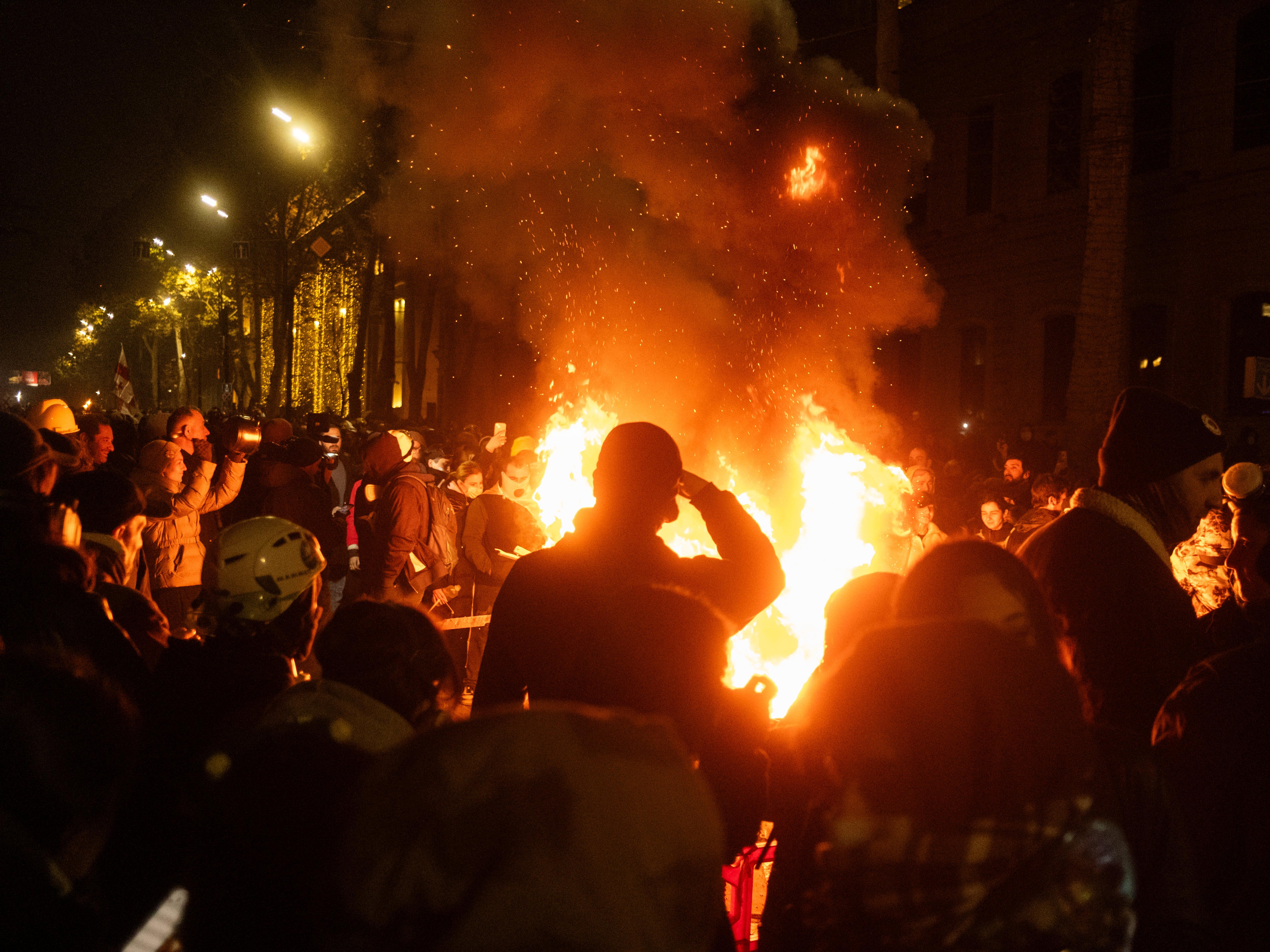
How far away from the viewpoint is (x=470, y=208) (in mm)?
19734

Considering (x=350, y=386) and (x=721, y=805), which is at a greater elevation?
(x=350, y=386)

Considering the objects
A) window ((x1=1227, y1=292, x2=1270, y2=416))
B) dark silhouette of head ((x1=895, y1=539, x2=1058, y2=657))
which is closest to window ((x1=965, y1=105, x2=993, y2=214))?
window ((x1=1227, y1=292, x2=1270, y2=416))

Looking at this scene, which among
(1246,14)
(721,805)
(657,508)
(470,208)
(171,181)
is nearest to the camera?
(721,805)

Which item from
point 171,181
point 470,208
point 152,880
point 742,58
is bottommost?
point 152,880

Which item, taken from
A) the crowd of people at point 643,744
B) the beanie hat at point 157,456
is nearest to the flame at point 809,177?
the beanie hat at point 157,456

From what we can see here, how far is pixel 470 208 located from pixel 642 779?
19801 mm

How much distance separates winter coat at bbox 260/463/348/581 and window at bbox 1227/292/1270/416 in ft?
47.2

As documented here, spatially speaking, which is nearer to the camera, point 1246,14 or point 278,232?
point 1246,14

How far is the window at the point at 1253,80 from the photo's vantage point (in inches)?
616

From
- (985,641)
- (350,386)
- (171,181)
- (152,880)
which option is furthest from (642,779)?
(171,181)

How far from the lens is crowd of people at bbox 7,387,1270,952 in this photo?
3.42ft

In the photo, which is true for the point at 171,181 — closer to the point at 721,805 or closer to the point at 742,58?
the point at 742,58

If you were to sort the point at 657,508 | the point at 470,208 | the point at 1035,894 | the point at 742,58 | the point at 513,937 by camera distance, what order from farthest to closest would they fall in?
the point at 470,208 < the point at 742,58 < the point at 657,508 < the point at 1035,894 < the point at 513,937

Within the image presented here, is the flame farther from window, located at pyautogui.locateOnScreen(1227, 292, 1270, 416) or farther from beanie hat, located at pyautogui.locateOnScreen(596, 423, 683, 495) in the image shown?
window, located at pyautogui.locateOnScreen(1227, 292, 1270, 416)
